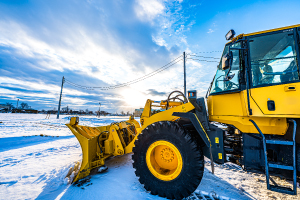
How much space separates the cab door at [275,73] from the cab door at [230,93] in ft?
0.68

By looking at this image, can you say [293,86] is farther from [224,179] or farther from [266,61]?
[224,179]

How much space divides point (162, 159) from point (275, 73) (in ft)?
8.63

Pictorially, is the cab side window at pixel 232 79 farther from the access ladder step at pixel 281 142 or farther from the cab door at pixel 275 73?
the access ladder step at pixel 281 142

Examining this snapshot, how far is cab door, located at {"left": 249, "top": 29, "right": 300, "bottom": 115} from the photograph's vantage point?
2234mm

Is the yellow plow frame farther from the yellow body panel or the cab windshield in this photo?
the cab windshield

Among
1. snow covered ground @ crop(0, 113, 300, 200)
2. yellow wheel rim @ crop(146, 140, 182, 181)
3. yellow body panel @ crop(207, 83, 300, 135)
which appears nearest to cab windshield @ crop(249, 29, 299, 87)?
yellow body panel @ crop(207, 83, 300, 135)

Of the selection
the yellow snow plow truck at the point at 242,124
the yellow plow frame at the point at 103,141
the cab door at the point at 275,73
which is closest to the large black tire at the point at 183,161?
the yellow snow plow truck at the point at 242,124

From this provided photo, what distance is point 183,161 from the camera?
242 centimetres

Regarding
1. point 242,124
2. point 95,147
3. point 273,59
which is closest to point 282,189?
point 242,124

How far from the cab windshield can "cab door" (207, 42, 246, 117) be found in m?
0.24

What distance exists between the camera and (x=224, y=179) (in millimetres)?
3260

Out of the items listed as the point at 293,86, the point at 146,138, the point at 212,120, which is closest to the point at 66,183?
the point at 146,138

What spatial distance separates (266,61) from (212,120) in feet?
4.86

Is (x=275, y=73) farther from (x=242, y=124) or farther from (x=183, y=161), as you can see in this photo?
(x=183, y=161)
